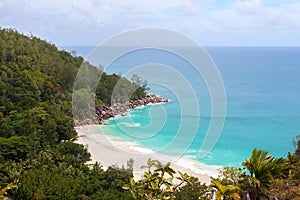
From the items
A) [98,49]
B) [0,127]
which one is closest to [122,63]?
[98,49]

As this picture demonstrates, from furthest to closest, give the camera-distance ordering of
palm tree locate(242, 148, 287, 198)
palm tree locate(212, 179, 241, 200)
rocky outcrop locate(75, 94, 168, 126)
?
rocky outcrop locate(75, 94, 168, 126), palm tree locate(242, 148, 287, 198), palm tree locate(212, 179, 241, 200)

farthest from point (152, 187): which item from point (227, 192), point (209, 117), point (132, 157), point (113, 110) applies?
point (113, 110)

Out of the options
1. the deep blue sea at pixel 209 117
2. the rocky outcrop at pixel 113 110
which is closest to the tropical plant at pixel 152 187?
the deep blue sea at pixel 209 117

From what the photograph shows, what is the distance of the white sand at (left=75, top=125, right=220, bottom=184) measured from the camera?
1058 centimetres

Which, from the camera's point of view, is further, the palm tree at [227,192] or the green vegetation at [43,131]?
the green vegetation at [43,131]

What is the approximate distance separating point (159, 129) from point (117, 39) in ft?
8.41

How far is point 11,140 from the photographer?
44.8 feet

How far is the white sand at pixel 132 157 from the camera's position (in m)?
Answer: 10.6

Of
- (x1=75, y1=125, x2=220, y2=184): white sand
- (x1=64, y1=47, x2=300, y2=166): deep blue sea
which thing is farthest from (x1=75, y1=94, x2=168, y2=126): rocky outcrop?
(x1=75, y1=125, x2=220, y2=184): white sand

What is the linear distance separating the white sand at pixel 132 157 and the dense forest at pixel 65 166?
1.51 ft

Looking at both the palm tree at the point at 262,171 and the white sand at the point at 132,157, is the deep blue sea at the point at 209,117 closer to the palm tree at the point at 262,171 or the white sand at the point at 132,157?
the white sand at the point at 132,157

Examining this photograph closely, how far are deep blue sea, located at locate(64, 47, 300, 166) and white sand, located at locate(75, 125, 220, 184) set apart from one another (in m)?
0.31

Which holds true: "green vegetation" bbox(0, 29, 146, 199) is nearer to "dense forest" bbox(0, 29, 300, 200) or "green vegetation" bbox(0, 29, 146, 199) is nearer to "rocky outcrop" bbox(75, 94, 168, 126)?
"dense forest" bbox(0, 29, 300, 200)

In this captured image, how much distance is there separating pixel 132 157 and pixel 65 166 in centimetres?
233
